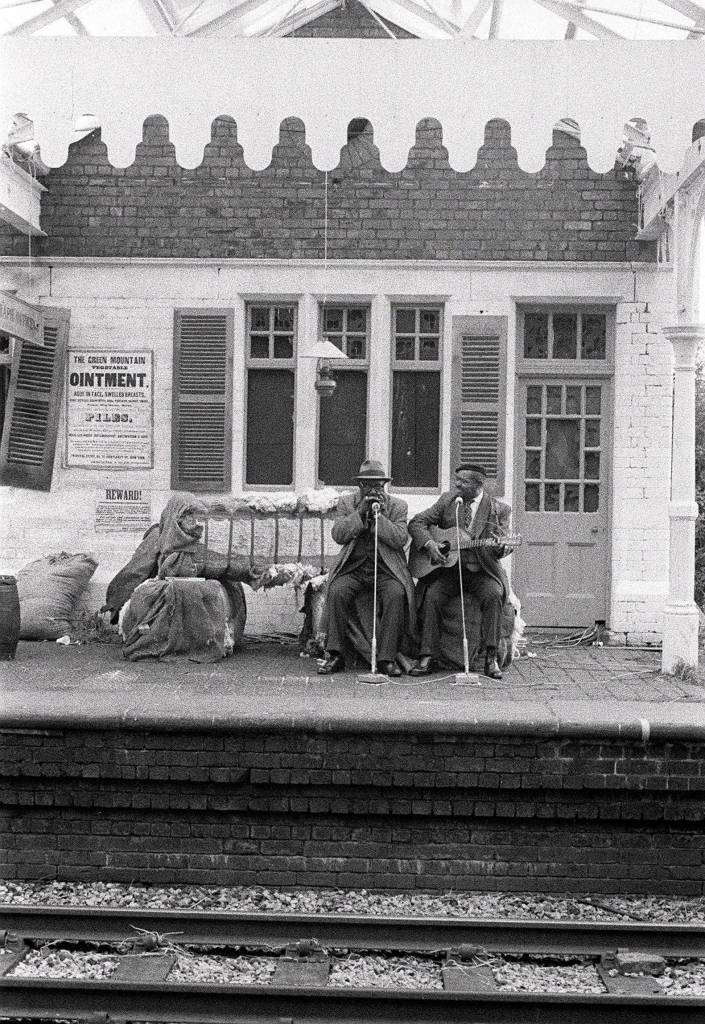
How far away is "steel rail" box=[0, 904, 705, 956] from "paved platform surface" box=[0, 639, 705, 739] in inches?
41.3

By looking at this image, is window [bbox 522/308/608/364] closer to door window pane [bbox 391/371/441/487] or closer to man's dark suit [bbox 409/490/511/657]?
door window pane [bbox 391/371/441/487]

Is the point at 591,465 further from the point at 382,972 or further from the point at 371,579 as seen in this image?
the point at 382,972

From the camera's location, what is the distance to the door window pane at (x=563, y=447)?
36.0 feet

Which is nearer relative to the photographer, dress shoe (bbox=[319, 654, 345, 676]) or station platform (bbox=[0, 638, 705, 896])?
station platform (bbox=[0, 638, 705, 896])

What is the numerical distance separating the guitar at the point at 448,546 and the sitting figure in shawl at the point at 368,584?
0.42 feet

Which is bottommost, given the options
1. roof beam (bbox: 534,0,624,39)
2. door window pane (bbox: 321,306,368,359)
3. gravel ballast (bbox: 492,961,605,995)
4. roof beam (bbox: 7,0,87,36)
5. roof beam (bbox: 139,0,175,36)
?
gravel ballast (bbox: 492,961,605,995)

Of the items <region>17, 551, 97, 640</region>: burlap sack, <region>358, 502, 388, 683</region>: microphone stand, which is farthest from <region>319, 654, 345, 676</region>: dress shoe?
<region>17, 551, 97, 640</region>: burlap sack

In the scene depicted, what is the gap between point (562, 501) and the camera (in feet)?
36.1

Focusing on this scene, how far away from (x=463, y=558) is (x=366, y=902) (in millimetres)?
2979

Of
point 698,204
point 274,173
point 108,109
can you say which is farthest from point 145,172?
point 698,204

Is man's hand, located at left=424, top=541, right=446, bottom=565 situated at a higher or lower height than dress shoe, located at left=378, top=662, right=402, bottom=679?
higher

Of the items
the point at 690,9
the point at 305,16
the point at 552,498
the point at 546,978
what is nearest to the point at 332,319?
the point at 552,498

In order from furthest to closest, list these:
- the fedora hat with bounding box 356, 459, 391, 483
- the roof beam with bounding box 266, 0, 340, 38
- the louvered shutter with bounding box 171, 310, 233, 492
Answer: the louvered shutter with bounding box 171, 310, 233, 492 < the roof beam with bounding box 266, 0, 340, 38 < the fedora hat with bounding box 356, 459, 391, 483

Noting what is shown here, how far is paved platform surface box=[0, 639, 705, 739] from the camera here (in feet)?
21.2
